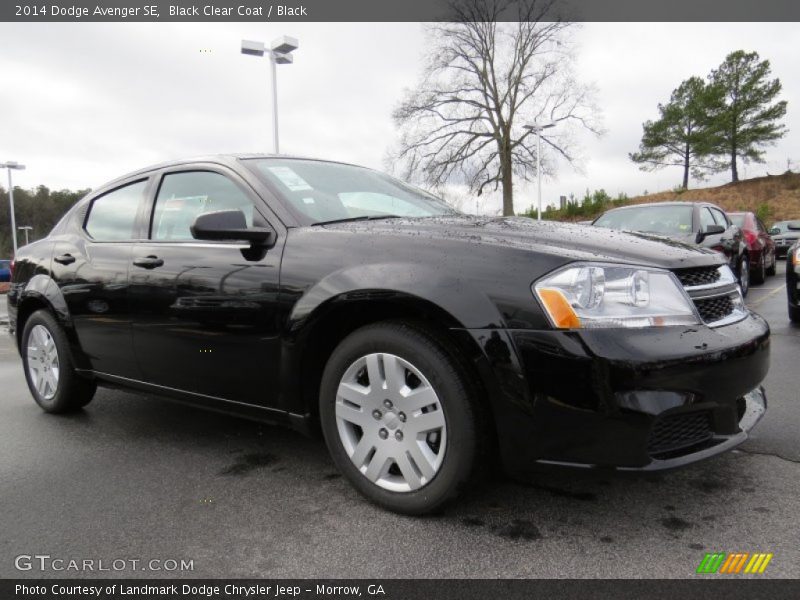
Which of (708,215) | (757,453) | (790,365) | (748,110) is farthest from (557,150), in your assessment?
(757,453)

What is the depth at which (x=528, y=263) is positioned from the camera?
2.31 metres

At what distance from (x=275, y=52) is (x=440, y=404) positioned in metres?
12.1

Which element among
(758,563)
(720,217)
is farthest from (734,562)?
(720,217)

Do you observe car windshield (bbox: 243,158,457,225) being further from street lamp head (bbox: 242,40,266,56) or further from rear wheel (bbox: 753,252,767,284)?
street lamp head (bbox: 242,40,266,56)

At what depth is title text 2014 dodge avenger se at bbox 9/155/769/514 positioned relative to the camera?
2197 millimetres

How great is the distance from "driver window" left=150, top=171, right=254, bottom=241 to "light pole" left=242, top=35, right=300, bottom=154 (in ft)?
31.2

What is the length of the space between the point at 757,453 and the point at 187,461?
279 cm

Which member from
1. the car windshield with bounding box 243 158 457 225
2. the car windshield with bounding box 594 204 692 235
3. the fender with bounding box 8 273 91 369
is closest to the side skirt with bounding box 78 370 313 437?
the fender with bounding box 8 273 91 369

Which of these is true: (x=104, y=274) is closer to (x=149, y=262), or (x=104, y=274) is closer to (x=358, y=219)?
(x=149, y=262)

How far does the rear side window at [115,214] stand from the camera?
3738mm

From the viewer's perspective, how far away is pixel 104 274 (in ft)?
11.9

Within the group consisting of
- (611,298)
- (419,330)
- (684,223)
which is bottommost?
(419,330)

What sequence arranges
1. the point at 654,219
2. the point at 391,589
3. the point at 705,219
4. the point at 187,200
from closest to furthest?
1. the point at 391,589
2. the point at 187,200
3. the point at 654,219
4. the point at 705,219

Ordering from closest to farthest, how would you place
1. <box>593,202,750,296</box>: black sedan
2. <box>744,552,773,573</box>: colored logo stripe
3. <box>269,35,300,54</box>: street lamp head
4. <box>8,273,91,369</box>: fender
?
<box>744,552,773,573</box>: colored logo stripe
<box>8,273,91,369</box>: fender
<box>593,202,750,296</box>: black sedan
<box>269,35,300,54</box>: street lamp head
